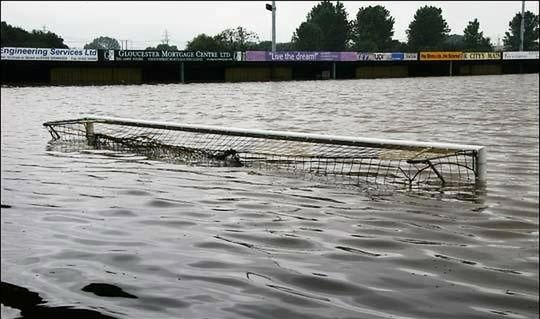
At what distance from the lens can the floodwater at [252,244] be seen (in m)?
3.82

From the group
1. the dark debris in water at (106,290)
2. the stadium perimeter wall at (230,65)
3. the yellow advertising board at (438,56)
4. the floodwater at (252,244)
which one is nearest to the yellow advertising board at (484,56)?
the stadium perimeter wall at (230,65)

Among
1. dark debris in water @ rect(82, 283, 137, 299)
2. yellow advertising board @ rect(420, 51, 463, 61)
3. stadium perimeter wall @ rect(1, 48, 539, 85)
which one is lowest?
dark debris in water @ rect(82, 283, 137, 299)

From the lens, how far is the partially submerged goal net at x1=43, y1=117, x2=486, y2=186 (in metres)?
8.32

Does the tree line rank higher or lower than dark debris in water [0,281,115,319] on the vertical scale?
higher

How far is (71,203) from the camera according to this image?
680 centimetres

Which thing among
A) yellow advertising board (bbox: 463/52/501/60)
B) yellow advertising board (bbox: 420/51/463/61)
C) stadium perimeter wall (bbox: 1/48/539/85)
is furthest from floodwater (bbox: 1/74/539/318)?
yellow advertising board (bbox: 463/52/501/60)

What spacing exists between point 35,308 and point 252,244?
199 centimetres

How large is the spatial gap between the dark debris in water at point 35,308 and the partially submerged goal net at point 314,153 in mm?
5036

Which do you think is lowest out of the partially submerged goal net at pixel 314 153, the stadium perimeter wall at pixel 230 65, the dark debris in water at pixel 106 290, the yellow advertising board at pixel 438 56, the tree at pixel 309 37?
the dark debris in water at pixel 106 290

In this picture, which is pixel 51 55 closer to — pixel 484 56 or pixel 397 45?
pixel 484 56

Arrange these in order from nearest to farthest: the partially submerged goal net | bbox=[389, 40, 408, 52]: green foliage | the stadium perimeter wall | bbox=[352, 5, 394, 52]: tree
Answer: the partially submerged goal net
the stadium perimeter wall
bbox=[389, 40, 408, 52]: green foliage
bbox=[352, 5, 394, 52]: tree

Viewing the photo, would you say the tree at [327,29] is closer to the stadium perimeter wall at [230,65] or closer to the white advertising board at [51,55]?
the stadium perimeter wall at [230,65]

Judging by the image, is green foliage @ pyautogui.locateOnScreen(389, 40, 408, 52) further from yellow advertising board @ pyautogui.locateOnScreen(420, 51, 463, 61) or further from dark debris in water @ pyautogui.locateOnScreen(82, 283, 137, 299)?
dark debris in water @ pyautogui.locateOnScreen(82, 283, 137, 299)

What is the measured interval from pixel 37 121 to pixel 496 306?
1635cm
